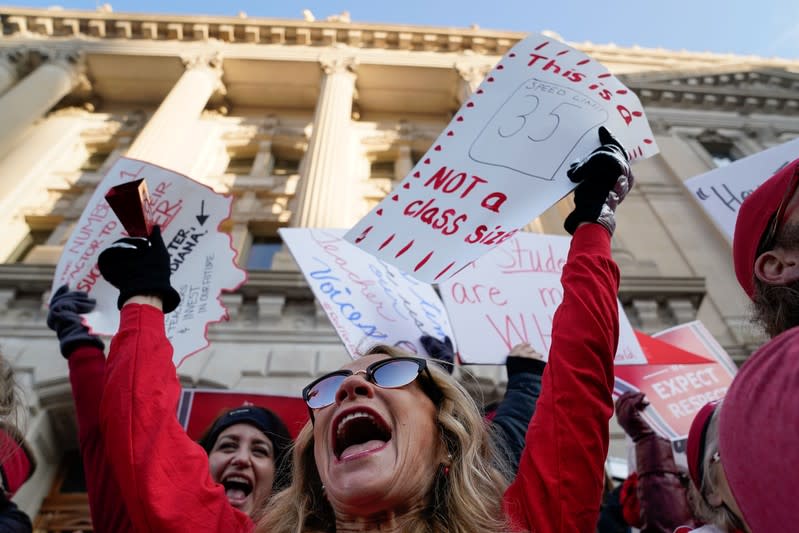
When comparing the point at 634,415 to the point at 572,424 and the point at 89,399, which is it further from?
the point at 89,399

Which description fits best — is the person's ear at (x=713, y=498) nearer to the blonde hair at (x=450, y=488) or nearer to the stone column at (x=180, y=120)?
the blonde hair at (x=450, y=488)

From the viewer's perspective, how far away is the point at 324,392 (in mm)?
2084

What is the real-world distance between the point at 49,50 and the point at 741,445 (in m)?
23.8

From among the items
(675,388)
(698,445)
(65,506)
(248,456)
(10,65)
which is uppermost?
(10,65)

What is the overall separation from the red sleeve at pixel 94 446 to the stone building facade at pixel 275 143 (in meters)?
5.27

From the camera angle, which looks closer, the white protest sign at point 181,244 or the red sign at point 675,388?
the white protest sign at point 181,244

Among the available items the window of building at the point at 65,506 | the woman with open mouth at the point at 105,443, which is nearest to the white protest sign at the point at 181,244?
the woman with open mouth at the point at 105,443

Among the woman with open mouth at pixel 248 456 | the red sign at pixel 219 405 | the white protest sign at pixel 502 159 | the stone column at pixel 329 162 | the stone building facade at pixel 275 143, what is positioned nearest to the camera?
the white protest sign at pixel 502 159

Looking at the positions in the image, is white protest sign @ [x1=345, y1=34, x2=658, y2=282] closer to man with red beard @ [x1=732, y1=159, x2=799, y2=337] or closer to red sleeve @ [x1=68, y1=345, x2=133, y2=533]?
man with red beard @ [x1=732, y1=159, x2=799, y2=337]

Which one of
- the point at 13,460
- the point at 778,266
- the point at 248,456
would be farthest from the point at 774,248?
the point at 13,460

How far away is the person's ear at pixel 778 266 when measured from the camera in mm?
1434

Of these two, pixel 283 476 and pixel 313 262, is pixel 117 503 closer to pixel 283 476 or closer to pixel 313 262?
pixel 283 476

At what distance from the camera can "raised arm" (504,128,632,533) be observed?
5.02 feet

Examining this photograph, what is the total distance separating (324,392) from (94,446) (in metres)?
1.00
